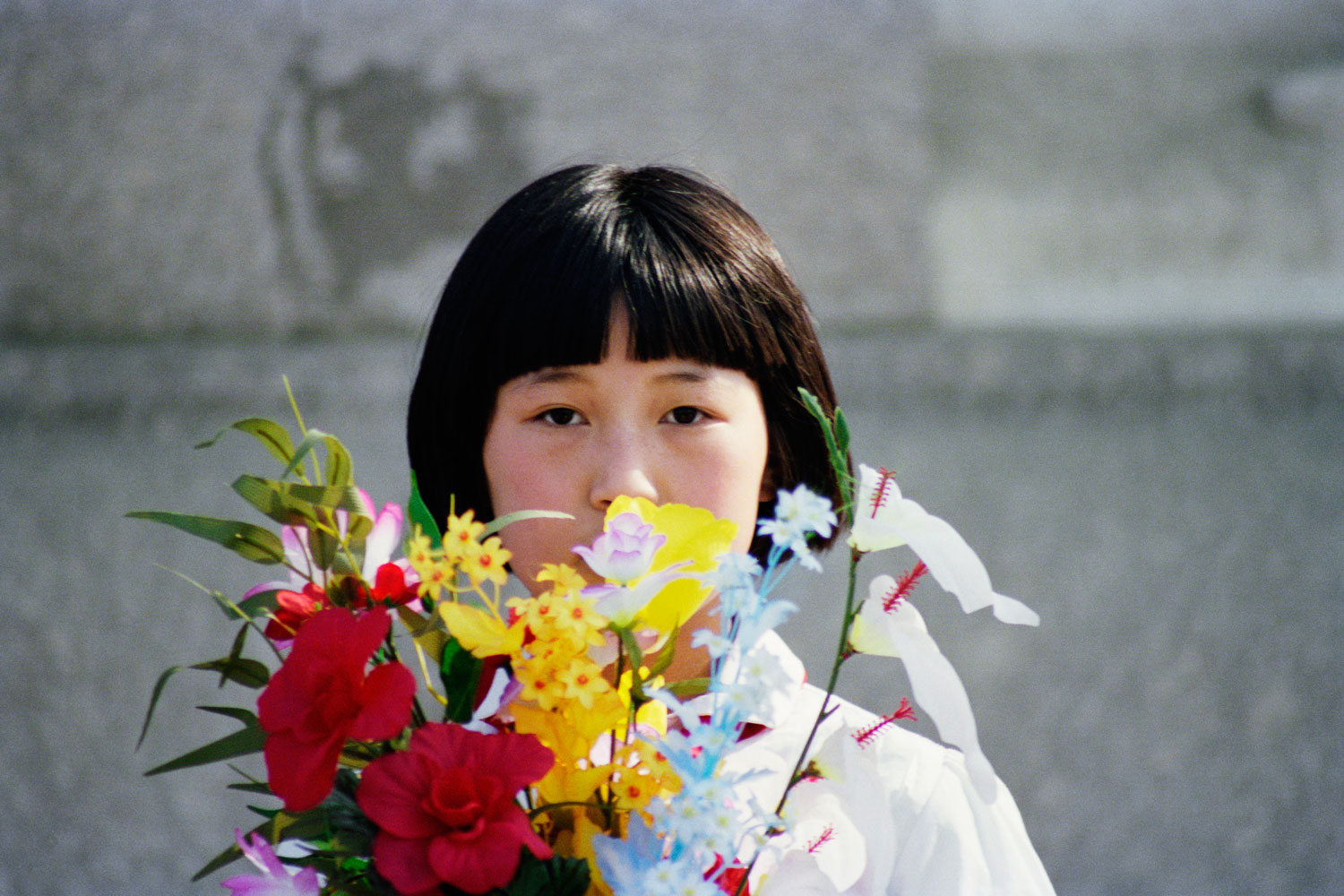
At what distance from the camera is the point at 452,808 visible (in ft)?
1.97

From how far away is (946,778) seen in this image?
95 centimetres

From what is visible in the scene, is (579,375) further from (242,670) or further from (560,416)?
(242,670)

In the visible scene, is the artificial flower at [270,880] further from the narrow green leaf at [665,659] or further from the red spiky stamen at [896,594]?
the red spiky stamen at [896,594]

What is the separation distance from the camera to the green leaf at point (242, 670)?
684 mm

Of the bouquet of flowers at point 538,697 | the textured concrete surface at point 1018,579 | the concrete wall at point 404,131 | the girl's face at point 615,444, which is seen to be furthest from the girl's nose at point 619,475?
the concrete wall at point 404,131

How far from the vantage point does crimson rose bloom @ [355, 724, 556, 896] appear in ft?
1.93

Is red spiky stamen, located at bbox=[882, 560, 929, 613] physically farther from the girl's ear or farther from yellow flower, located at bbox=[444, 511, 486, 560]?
the girl's ear

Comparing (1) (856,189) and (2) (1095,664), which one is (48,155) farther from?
(2) (1095,664)

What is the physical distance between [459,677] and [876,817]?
243 mm

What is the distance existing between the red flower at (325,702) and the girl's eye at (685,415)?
36cm

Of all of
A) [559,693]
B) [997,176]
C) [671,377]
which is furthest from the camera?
[997,176]

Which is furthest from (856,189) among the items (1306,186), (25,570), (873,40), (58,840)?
(58,840)

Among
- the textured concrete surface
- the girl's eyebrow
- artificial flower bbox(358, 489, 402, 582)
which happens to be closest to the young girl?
the girl's eyebrow

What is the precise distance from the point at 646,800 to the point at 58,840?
69.0 inches
